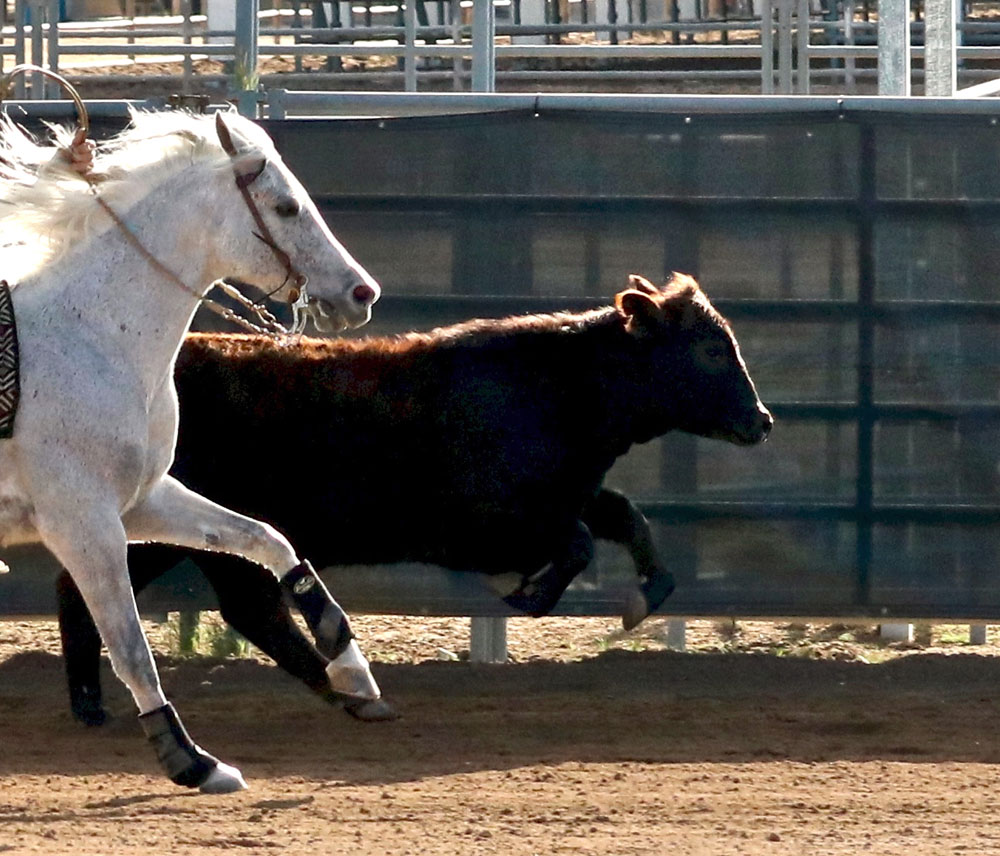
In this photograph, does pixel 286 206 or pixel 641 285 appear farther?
pixel 641 285

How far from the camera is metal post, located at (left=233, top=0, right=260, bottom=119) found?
23.5 ft

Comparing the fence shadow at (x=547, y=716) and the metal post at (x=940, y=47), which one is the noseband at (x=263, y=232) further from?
the metal post at (x=940, y=47)

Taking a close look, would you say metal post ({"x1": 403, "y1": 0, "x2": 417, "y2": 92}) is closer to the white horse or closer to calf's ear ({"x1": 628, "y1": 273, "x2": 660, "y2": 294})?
calf's ear ({"x1": 628, "y1": 273, "x2": 660, "y2": 294})

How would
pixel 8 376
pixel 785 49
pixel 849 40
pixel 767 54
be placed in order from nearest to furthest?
pixel 8 376 < pixel 767 54 < pixel 785 49 < pixel 849 40

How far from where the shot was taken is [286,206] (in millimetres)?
5328

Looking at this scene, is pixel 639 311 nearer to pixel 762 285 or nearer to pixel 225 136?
pixel 762 285

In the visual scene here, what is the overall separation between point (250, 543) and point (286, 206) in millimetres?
1023

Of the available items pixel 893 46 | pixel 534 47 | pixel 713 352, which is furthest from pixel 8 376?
pixel 534 47

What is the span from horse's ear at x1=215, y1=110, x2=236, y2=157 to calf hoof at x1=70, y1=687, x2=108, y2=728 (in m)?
2.20

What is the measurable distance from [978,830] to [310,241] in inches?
100

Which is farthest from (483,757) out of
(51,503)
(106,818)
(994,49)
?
(994,49)

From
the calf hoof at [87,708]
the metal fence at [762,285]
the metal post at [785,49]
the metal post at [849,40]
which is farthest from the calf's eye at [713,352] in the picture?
the metal post at [849,40]

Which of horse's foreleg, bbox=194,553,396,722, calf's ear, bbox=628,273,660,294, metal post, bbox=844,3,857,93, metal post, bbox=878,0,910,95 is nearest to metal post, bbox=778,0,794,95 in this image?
metal post, bbox=878,0,910,95

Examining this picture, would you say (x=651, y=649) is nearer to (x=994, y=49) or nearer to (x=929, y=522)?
(x=929, y=522)
